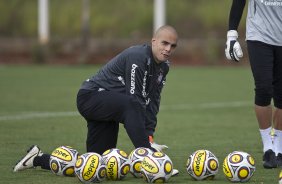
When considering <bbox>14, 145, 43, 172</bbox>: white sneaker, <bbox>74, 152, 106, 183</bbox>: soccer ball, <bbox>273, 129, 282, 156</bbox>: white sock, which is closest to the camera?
<bbox>74, 152, 106, 183</bbox>: soccer ball

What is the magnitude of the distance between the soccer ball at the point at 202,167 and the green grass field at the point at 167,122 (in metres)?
0.10

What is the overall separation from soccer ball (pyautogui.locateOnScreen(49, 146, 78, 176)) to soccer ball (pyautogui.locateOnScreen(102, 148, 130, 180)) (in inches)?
16.0

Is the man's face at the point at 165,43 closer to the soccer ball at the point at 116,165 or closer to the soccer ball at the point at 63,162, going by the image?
the soccer ball at the point at 116,165

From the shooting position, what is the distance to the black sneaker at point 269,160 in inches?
352

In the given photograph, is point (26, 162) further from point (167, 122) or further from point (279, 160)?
point (167, 122)

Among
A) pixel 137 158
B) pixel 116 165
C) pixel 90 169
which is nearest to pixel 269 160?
pixel 137 158

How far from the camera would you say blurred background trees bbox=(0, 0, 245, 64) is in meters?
38.6

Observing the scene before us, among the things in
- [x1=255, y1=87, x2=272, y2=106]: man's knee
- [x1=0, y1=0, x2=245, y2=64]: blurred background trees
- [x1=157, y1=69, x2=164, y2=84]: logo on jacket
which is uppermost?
[x1=157, y1=69, x2=164, y2=84]: logo on jacket

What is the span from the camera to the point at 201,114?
15320mm

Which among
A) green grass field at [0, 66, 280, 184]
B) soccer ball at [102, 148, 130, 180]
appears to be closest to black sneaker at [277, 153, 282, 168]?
green grass field at [0, 66, 280, 184]

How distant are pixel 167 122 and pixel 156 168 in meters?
6.23

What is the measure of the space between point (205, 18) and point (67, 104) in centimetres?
2567

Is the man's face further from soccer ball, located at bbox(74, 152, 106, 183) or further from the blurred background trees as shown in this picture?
the blurred background trees

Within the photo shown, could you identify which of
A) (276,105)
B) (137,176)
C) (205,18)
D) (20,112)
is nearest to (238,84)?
(20,112)
